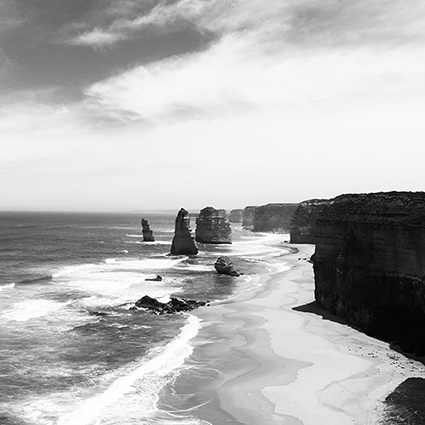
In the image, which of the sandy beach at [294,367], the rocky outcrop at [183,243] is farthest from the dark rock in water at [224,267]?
the rocky outcrop at [183,243]

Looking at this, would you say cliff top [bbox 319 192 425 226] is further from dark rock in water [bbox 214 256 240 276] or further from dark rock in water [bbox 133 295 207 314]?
dark rock in water [bbox 214 256 240 276]

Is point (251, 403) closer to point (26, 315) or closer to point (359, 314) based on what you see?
point (359, 314)

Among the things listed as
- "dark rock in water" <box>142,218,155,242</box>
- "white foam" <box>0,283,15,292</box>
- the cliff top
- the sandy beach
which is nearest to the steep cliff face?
the cliff top

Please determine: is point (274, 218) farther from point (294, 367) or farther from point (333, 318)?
point (294, 367)

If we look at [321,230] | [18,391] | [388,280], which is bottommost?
[18,391]

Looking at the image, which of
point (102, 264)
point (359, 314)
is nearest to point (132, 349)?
point (359, 314)

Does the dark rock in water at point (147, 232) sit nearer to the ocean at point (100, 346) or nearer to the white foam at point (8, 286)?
the ocean at point (100, 346)
